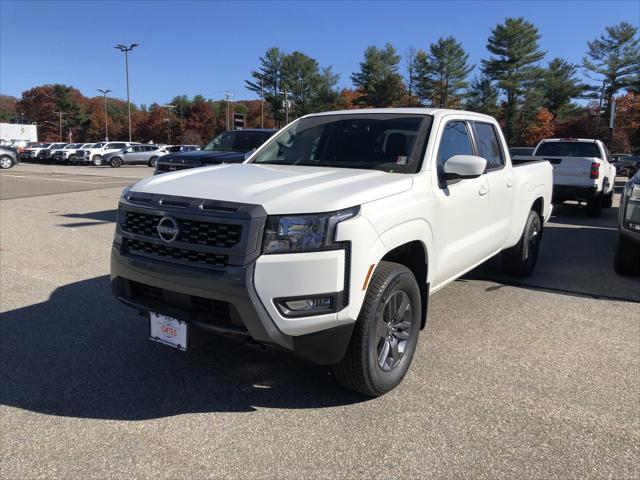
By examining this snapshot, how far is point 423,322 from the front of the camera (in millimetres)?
3764

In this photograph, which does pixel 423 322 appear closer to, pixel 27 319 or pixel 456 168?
pixel 456 168

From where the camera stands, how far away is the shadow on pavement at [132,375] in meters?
3.26

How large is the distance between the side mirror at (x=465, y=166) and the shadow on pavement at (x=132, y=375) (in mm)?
1679

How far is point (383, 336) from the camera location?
10.7 ft

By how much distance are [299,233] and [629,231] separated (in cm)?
489

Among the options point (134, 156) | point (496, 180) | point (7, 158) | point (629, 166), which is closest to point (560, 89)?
point (629, 166)

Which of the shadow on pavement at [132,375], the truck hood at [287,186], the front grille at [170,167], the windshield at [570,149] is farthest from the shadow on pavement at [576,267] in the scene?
the front grille at [170,167]

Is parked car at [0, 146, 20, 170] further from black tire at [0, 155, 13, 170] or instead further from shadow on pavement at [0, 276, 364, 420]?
shadow on pavement at [0, 276, 364, 420]

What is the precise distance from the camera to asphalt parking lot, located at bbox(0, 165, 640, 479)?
2.69m

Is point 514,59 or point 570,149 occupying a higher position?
point 514,59

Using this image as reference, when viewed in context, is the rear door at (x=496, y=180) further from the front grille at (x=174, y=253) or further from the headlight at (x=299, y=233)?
the front grille at (x=174, y=253)

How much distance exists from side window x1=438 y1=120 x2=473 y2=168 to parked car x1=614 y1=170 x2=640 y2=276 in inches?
103

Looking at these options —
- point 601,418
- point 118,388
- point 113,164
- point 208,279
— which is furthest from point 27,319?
point 113,164

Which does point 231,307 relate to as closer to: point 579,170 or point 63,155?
point 579,170
